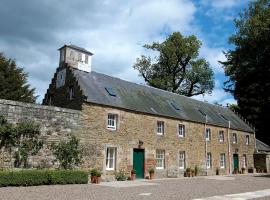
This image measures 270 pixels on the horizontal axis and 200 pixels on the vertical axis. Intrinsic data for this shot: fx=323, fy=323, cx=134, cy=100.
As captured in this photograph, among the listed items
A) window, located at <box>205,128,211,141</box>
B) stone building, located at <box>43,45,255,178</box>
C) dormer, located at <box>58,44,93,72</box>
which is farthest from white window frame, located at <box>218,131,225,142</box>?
dormer, located at <box>58,44,93,72</box>

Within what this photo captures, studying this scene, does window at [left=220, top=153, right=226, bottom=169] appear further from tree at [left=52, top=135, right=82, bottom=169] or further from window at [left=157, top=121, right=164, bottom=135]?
tree at [left=52, top=135, right=82, bottom=169]

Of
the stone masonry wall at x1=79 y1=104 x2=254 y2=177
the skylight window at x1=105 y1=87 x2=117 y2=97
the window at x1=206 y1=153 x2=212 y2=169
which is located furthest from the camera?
the window at x1=206 y1=153 x2=212 y2=169

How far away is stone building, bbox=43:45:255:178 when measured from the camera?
20.7 meters

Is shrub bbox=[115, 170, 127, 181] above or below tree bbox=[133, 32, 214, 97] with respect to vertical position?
below

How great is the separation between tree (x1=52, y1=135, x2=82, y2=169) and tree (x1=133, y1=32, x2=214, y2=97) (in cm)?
2804

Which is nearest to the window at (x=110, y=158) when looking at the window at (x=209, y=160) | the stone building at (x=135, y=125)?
the stone building at (x=135, y=125)

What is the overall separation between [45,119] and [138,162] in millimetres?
7884

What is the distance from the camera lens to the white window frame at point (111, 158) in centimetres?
2128

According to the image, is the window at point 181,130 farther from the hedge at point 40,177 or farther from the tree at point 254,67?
the tree at point 254,67

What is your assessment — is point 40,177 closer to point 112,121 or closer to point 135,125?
point 112,121

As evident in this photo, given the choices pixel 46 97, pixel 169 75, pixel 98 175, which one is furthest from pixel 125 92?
pixel 169 75

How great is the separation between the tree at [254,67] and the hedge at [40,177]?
3200 centimetres

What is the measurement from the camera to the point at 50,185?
1566 centimetres

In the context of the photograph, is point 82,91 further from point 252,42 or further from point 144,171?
point 252,42
